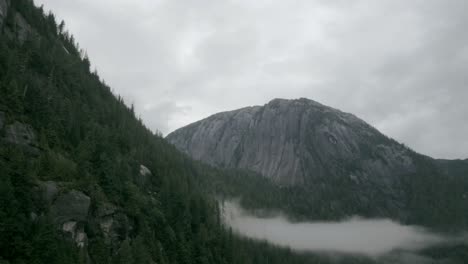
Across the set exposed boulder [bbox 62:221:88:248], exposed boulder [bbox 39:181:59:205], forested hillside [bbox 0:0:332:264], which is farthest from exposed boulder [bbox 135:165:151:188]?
exposed boulder [bbox 39:181:59:205]

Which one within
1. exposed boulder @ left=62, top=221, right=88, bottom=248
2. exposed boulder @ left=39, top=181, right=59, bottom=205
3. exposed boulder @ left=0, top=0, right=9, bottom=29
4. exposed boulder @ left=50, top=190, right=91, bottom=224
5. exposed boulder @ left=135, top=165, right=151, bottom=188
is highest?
exposed boulder @ left=0, top=0, right=9, bottom=29

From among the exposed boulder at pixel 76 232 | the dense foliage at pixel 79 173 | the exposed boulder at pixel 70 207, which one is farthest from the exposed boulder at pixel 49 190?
the exposed boulder at pixel 76 232

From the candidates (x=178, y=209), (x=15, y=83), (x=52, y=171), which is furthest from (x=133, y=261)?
(x=15, y=83)

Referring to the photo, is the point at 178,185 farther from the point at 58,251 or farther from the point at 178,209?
the point at 58,251

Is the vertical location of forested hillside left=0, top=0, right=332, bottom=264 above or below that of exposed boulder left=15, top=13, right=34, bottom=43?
below

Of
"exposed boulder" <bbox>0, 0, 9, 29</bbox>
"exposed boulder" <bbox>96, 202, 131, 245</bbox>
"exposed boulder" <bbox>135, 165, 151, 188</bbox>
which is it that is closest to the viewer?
"exposed boulder" <bbox>96, 202, 131, 245</bbox>

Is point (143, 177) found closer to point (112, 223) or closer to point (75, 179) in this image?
point (112, 223)

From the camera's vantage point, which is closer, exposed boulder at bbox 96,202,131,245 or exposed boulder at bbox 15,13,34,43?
exposed boulder at bbox 96,202,131,245

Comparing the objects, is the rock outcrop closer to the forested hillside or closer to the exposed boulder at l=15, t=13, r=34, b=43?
the forested hillside

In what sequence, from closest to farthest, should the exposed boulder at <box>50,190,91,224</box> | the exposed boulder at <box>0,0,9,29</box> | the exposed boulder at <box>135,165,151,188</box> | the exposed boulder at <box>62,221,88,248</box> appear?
the exposed boulder at <box>50,190,91,224</box>, the exposed boulder at <box>62,221,88,248</box>, the exposed boulder at <box>0,0,9,29</box>, the exposed boulder at <box>135,165,151,188</box>
